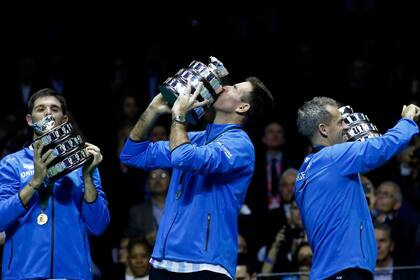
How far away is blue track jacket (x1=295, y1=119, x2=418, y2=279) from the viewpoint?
6492mm

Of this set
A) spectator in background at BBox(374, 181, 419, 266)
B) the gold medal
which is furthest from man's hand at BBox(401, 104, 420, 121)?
spectator in background at BBox(374, 181, 419, 266)

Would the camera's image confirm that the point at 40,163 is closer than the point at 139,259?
Yes

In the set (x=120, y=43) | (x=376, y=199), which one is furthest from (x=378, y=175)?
(x=120, y=43)

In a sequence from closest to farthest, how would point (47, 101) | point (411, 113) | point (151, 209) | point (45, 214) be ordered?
point (411, 113) < point (45, 214) < point (47, 101) < point (151, 209)

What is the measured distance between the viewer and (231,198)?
261 inches

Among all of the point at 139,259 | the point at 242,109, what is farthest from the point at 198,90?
the point at 139,259

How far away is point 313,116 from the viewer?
6.96 metres

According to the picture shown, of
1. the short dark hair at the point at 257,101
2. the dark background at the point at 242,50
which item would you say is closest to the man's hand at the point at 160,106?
the short dark hair at the point at 257,101

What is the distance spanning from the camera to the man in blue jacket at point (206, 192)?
21.0 feet

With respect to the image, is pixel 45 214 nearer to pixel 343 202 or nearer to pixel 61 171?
pixel 61 171

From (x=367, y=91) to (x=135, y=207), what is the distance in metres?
3.03

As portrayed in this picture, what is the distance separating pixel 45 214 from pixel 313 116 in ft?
5.77

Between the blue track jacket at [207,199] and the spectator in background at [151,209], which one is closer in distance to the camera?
the blue track jacket at [207,199]

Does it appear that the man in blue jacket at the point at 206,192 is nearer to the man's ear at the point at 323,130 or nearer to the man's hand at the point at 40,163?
the man's ear at the point at 323,130
